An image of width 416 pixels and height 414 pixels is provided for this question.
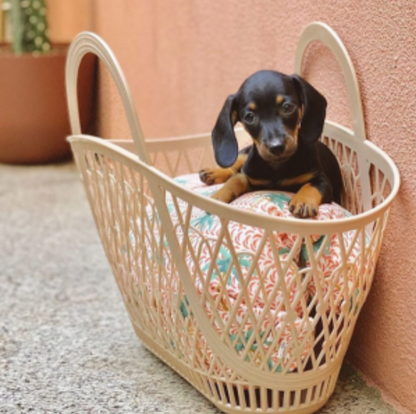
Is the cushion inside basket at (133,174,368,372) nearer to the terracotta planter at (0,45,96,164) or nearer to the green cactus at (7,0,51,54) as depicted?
the terracotta planter at (0,45,96,164)

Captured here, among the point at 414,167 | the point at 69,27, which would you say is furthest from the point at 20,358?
the point at 69,27

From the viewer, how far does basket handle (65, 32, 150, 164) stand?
3.12 ft

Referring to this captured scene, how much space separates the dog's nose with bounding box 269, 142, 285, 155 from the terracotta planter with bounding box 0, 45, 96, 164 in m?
1.33

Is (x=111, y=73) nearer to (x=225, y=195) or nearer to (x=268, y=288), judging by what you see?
(x=225, y=195)

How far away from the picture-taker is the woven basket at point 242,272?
0.87 meters

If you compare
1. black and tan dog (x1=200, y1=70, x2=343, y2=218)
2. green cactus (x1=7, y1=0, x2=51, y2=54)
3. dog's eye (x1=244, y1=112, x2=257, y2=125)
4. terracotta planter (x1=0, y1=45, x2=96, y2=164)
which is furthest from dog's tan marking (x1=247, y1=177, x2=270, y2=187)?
green cactus (x1=7, y1=0, x2=51, y2=54)

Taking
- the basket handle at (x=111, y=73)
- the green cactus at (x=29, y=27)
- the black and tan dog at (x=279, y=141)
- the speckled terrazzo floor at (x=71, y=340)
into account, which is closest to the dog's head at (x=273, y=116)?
the black and tan dog at (x=279, y=141)

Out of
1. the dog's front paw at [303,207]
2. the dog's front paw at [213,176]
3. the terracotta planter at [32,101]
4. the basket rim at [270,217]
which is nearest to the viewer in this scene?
the basket rim at [270,217]

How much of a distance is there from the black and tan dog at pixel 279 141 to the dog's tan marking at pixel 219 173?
7cm

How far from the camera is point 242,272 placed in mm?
896

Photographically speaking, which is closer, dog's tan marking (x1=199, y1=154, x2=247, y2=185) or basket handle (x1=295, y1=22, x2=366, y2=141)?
basket handle (x1=295, y1=22, x2=366, y2=141)

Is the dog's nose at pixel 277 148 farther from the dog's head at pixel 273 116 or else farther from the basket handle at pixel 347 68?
the basket handle at pixel 347 68

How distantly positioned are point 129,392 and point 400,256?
43 centimetres

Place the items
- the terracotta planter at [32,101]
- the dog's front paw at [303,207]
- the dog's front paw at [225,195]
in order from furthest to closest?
the terracotta planter at [32,101]
the dog's front paw at [225,195]
the dog's front paw at [303,207]
